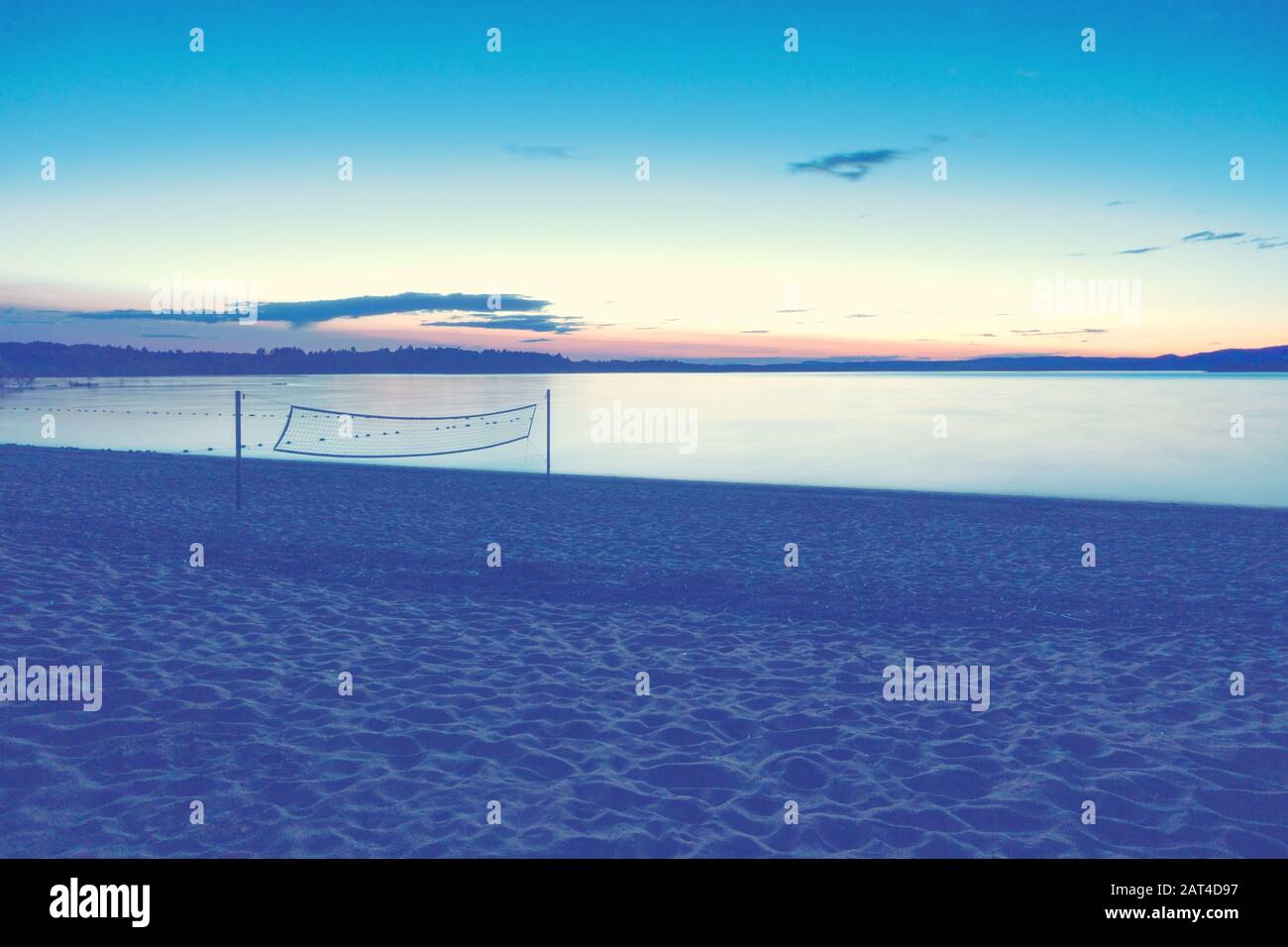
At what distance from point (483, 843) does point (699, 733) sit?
7.18 feet

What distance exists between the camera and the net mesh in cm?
3645

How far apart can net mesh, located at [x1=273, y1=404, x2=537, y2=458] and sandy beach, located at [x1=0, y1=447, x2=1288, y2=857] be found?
64.7 ft

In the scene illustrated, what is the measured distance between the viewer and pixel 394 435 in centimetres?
4656

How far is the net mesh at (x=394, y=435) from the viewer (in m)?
36.5

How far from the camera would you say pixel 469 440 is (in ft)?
142

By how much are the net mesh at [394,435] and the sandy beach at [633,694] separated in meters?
19.7

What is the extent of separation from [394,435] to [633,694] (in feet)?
137
